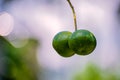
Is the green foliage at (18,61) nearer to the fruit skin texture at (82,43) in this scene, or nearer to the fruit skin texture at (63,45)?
the fruit skin texture at (63,45)

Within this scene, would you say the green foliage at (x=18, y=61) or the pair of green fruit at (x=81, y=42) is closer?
the pair of green fruit at (x=81, y=42)

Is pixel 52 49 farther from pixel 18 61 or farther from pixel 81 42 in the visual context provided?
pixel 81 42

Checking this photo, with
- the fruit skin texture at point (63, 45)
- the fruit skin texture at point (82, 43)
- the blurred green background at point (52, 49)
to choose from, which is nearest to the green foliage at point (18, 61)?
the blurred green background at point (52, 49)

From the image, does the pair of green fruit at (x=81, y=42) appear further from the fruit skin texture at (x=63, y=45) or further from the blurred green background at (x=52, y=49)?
the blurred green background at (x=52, y=49)

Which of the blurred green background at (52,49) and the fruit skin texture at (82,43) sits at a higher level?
the blurred green background at (52,49)

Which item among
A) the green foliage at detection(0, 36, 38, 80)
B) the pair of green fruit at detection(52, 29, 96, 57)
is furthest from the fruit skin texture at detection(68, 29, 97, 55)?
the green foliage at detection(0, 36, 38, 80)

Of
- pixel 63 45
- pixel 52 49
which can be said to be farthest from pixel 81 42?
pixel 52 49

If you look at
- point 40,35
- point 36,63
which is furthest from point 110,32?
point 36,63

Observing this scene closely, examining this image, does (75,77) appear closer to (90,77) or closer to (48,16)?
(90,77)

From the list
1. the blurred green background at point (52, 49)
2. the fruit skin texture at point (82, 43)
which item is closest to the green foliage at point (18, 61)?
the blurred green background at point (52, 49)

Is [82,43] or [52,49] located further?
[52,49]

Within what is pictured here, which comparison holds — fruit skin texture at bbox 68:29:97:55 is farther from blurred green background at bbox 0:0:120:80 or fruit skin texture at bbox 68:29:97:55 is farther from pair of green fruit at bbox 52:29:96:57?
blurred green background at bbox 0:0:120:80

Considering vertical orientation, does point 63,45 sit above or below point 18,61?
below
